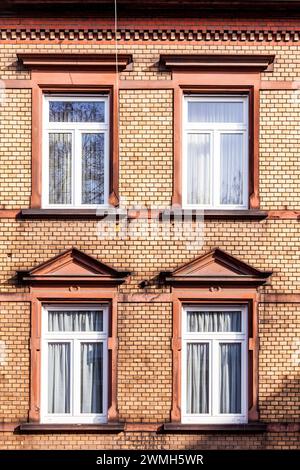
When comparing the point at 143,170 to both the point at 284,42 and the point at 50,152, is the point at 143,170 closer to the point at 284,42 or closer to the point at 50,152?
the point at 50,152

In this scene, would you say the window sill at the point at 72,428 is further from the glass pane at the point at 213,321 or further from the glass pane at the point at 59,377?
the glass pane at the point at 213,321

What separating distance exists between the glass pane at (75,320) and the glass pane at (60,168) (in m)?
1.59

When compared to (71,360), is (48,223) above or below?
above

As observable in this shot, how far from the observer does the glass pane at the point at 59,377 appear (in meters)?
13.4

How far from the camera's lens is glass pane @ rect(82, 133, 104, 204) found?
44.9ft

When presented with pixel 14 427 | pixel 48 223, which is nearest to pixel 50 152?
pixel 48 223

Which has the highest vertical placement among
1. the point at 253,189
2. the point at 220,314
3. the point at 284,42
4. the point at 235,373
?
the point at 284,42

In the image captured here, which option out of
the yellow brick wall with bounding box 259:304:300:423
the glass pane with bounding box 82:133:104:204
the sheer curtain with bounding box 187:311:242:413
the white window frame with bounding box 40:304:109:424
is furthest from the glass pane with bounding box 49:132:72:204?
the yellow brick wall with bounding box 259:304:300:423

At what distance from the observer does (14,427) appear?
13180 millimetres

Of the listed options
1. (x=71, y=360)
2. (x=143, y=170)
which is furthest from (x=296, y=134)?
(x=71, y=360)

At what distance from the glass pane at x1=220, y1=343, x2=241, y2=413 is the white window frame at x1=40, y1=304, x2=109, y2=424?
5.36 feet

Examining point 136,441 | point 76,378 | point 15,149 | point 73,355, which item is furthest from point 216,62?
point 136,441

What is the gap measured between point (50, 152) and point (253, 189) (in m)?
2.94
